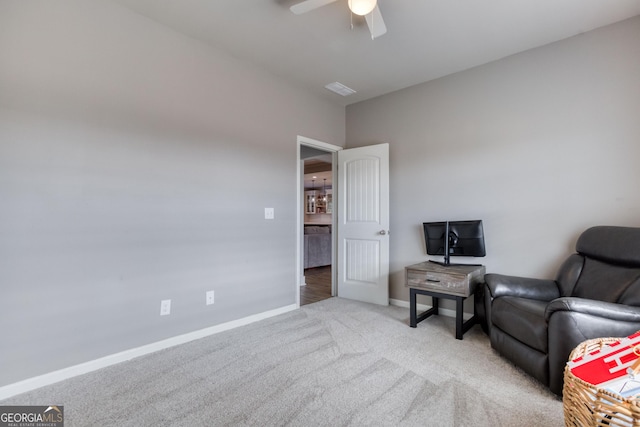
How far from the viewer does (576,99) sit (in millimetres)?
2645

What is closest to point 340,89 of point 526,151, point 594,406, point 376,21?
point 376,21

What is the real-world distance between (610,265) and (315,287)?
11.5 ft

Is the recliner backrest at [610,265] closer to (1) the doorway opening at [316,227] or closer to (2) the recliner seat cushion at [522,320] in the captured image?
(2) the recliner seat cushion at [522,320]

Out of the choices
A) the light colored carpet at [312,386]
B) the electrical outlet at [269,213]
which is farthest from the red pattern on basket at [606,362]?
the electrical outlet at [269,213]

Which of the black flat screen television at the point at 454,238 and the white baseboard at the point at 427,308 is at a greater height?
the black flat screen television at the point at 454,238

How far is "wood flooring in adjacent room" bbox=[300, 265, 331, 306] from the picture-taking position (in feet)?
13.4

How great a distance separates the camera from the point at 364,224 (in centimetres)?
390

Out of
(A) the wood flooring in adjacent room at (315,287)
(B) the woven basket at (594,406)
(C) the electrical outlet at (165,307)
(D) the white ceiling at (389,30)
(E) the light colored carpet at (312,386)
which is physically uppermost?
(D) the white ceiling at (389,30)

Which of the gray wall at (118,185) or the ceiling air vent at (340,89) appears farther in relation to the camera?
the ceiling air vent at (340,89)

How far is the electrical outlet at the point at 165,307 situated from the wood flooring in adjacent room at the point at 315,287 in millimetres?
1687

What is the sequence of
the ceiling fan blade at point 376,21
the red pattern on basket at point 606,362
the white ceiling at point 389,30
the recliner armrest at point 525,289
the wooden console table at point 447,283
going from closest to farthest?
the red pattern on basket at point 606,362, the ceiling fan blade at point 376,21, the white ceiling at point 389,30, the recliner armrest at point 525,289, the wooden console table at point 447,283

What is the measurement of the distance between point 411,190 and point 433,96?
114 cm

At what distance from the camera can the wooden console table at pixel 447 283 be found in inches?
106

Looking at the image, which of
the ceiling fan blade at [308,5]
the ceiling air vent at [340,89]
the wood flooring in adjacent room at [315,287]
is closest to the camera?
the ceiling fan blade at [308,5]
